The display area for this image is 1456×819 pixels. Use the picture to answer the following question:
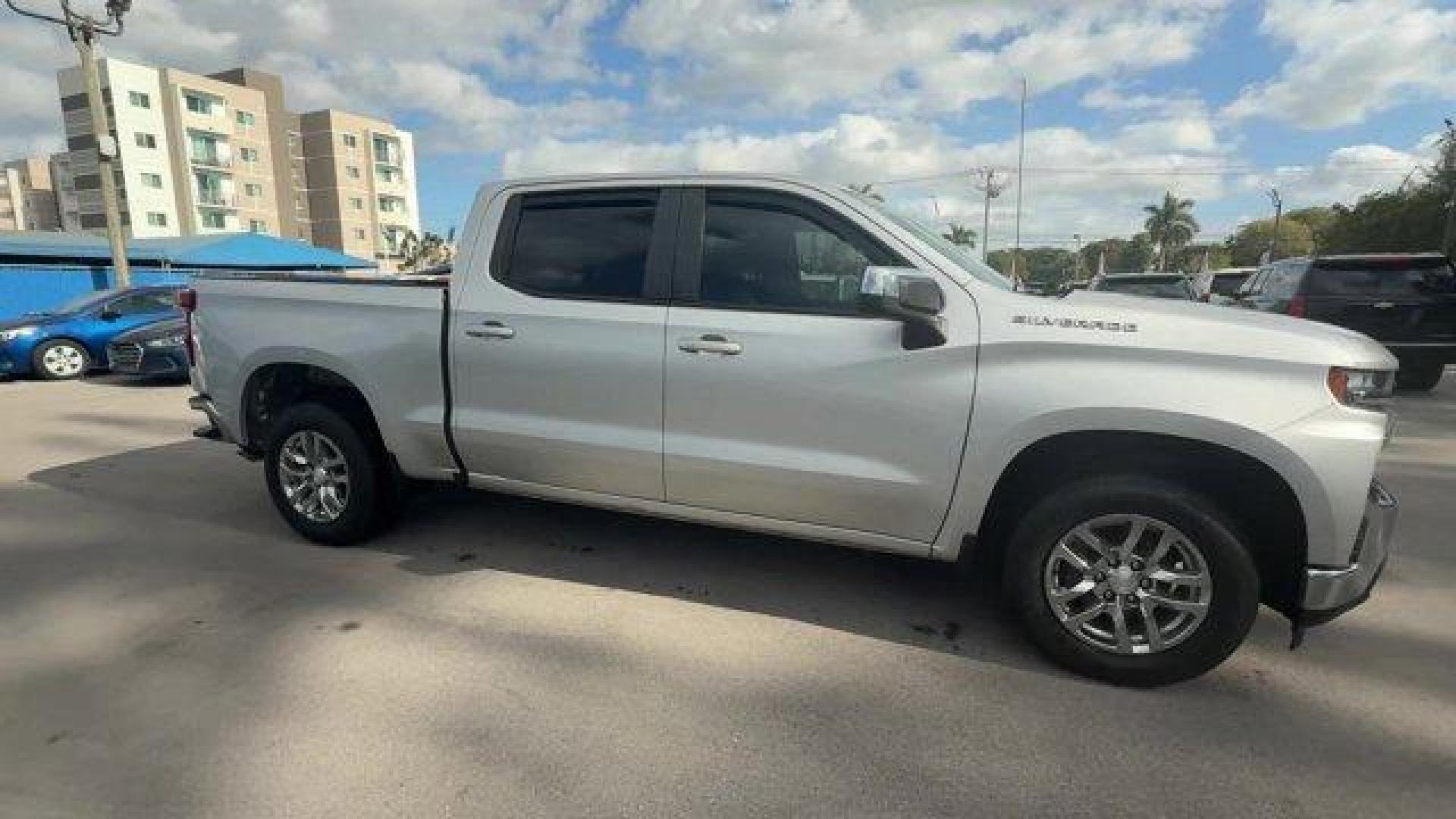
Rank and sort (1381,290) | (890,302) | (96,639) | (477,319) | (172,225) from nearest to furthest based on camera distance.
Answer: (890,302) < (96,639) < (477,319) < (1381,290) < (172,225)

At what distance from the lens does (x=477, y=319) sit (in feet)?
12.6

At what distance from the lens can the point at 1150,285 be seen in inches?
484

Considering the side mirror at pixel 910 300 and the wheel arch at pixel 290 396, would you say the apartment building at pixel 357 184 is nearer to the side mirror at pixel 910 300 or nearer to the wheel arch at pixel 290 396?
the wheel arch at pixel 290 396

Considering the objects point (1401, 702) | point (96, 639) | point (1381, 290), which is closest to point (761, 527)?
point (1401, 702)

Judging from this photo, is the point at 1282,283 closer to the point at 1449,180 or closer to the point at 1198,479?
the point at 1198,479

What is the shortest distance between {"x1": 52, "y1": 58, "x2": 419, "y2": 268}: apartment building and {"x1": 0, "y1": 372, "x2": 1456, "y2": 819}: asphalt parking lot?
6208 centimetres

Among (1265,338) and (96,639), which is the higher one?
(1265,338)

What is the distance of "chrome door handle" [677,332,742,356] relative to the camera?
332 cm

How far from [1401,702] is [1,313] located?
25613 millimetres

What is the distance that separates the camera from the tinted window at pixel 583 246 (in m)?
3.66

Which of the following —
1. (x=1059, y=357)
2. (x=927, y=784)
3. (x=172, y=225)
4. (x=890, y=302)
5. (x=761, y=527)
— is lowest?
(x=927, y=784)

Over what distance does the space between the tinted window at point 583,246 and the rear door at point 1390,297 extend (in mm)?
9143

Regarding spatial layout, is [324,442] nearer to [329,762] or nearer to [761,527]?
[329,762]

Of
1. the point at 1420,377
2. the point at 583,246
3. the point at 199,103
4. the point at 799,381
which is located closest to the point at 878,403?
the point at 799,381
